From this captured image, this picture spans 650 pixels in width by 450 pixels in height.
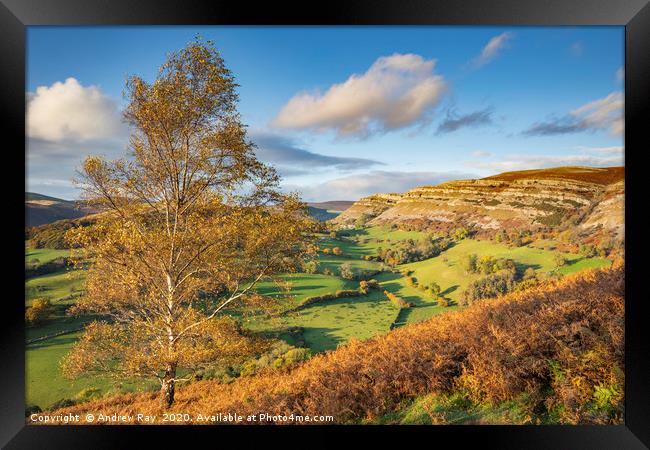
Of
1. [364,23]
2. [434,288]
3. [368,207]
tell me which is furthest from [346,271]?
[364,23]

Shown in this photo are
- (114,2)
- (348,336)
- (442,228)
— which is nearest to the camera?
(114,2)

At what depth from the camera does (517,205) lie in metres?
7.10

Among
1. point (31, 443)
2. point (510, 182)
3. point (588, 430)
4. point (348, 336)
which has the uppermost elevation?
point (510, 182)

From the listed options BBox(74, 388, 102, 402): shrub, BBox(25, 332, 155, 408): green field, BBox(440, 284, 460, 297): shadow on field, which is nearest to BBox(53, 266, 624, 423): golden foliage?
BBox(74, 388, 102, 402): shrub

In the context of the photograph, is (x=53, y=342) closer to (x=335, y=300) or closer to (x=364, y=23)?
(x=335, y=300)

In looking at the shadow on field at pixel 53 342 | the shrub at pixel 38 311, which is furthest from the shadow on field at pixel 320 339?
the shrub at pixel 38 311

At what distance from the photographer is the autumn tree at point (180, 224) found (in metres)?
5.22

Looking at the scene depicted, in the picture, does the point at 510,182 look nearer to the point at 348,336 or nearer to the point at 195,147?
the point at 348,336

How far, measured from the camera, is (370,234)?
7.79 metres

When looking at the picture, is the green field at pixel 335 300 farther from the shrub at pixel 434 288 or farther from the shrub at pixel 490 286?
the shrub at pixel 490 286

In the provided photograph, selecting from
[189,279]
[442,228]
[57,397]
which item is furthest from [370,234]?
[57,397]

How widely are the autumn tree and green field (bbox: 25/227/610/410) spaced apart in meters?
0.79

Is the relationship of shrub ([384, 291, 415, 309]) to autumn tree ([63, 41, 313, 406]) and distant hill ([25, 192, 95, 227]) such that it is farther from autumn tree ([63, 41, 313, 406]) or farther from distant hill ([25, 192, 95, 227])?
distant hill ([25, 192, 95, 227])

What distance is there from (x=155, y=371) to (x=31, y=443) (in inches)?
89.6
